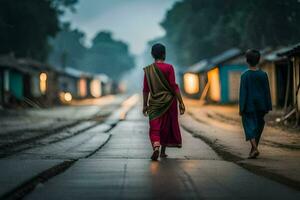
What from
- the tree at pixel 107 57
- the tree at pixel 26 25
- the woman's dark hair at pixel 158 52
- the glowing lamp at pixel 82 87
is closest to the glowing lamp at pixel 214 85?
the tree at pixel 26 25

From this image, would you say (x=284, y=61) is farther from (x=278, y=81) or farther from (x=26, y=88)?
(x=26, y=88)

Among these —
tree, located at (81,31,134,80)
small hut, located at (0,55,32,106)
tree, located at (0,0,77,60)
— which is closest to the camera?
small hut, located at (0,55,32,106)

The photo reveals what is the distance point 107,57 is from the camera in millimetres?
130625

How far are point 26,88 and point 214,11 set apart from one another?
29.1 m

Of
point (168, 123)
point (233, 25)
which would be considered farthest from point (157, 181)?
point (233, 25)

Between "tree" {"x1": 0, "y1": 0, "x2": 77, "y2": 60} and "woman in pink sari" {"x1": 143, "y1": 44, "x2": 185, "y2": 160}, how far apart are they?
36.2m

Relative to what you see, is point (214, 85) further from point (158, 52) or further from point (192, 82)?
point (158, 52)

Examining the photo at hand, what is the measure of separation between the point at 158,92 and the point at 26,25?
132 ft

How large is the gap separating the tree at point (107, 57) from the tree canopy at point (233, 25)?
153 feet

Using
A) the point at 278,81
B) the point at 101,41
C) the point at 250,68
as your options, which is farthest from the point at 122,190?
the point at 101,41

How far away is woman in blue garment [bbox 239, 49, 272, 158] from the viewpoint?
9039 mm

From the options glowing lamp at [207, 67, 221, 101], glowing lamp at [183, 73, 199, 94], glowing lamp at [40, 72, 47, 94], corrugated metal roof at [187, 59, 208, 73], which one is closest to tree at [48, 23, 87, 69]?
glowing lamp at [183, 73, 199, 94]

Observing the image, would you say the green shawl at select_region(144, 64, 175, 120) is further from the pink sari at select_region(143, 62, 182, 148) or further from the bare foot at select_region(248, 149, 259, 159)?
the bare foot at select_region(248, 149, 259, 159)

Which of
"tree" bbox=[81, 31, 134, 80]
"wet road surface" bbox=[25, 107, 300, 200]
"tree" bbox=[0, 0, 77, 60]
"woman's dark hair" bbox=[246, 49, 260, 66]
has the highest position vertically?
"tree" bbox=[81, 31, 134, 80]
